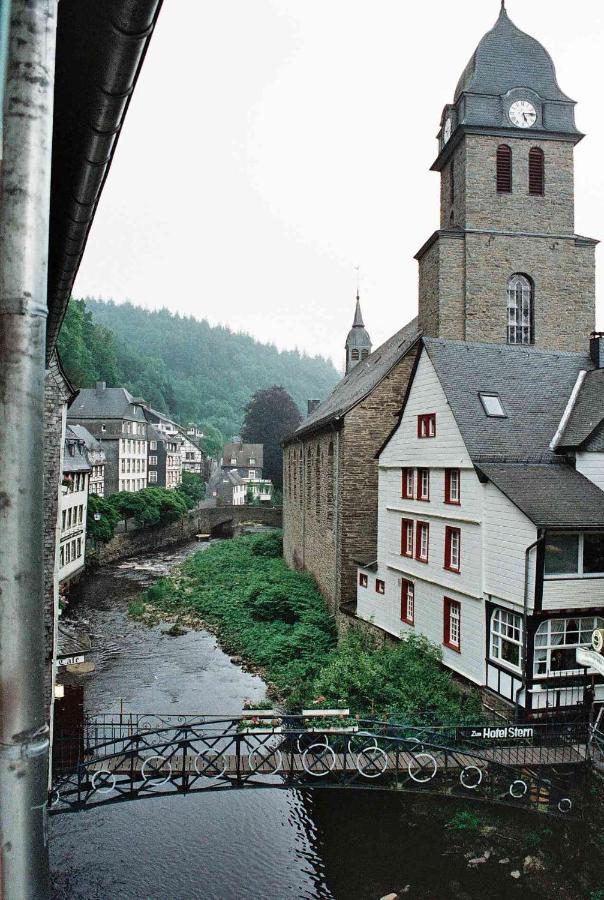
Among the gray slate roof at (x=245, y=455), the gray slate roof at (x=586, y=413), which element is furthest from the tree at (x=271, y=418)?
the gray slate roof at (x=586, y=413)

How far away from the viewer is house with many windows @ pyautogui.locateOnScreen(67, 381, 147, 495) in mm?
67188

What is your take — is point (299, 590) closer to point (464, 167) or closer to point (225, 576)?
point (225, 576)

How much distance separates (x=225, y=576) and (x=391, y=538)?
19.4m

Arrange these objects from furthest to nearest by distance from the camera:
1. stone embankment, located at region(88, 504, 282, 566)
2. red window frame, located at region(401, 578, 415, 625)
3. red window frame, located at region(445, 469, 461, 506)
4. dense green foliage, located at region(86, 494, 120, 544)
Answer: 1. stone embankment, located at region(88, 504, 282, 566)
2. dense green foliage, located at region(86, 494, 120, 544)
3. red window frame, located at region(401, 578, 415, 625)
4. red window frame, located at region(445, 469, 461, 506)

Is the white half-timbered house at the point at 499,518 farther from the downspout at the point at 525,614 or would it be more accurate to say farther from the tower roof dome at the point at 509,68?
the tower roof dome at the point at 509,68

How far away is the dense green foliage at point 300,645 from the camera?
1620cm

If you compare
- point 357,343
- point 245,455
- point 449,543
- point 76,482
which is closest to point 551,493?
point 449,543

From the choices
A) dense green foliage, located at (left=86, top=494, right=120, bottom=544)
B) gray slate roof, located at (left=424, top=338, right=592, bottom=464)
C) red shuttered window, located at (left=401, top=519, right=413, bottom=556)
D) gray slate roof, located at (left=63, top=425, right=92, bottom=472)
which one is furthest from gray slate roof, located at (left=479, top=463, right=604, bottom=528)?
dense green foliage, located at (left=86, top=494, right=120, bottom=544)

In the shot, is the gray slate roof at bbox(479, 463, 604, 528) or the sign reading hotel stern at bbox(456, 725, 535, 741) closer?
the sign reading hotel stern at bbox(456, 725, 535, 741)

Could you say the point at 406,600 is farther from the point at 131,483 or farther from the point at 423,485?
the point at 131,483

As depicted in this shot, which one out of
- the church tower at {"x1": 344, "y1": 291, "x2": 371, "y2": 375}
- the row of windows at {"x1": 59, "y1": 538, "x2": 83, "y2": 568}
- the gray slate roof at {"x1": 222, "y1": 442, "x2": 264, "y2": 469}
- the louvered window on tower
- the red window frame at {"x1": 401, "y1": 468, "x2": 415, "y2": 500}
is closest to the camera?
the red window frame at {"x1": 401, "y1": 468, "x2": 415, "y2": 500}

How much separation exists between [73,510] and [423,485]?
24230mm

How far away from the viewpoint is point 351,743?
14.2m

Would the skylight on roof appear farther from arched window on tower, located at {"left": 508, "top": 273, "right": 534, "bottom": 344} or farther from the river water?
arched window on tower, located at {"left": 508, "top": 273, "right": 534, "bottom": 344}
